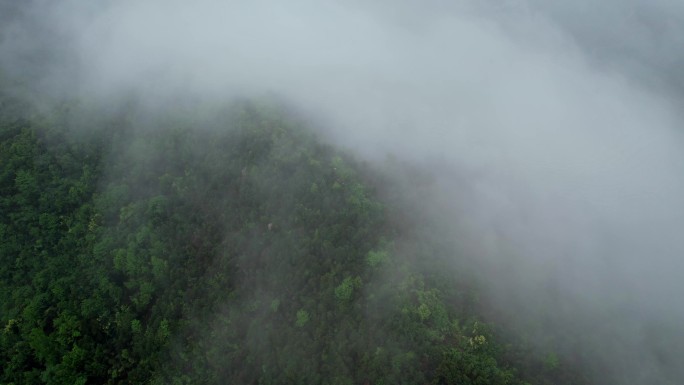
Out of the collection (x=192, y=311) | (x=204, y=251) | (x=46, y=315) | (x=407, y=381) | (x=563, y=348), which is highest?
(x=563, y=348)

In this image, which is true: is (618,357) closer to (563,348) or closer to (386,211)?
(563,348)

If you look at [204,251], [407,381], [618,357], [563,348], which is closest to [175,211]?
[204,251]

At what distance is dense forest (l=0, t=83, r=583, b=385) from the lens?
41312 mm

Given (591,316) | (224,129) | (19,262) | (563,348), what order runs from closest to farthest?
(563,348) → (591,316) → (19,262) → (224,129)

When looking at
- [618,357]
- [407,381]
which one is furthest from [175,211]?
[618,357]

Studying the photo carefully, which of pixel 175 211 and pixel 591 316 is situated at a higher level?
pixel 591 316

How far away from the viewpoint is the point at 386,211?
4897cm

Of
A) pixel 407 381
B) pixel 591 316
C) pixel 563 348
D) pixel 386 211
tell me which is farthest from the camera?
pixel 386 211

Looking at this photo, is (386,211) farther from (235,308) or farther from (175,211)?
(175,211)

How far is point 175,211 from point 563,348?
40.1 metres

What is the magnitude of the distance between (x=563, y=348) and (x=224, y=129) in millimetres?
42195

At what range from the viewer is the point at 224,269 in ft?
162

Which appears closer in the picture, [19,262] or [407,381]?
[407,381]

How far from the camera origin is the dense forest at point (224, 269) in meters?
41.3
